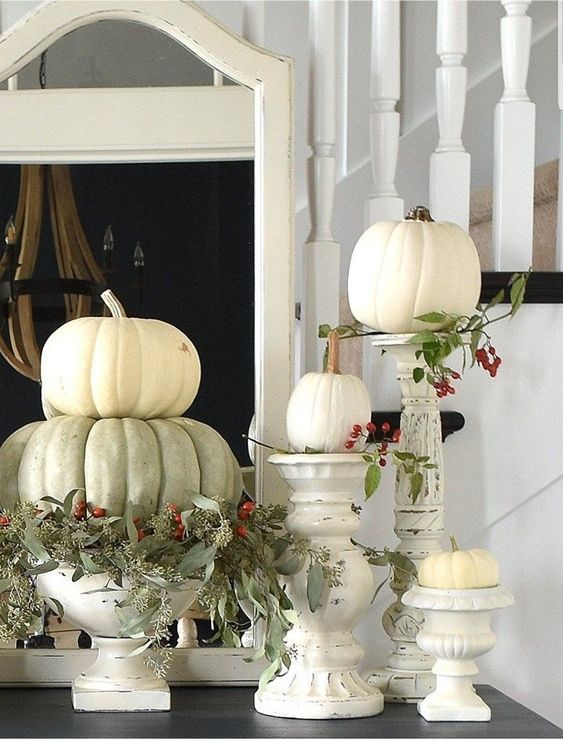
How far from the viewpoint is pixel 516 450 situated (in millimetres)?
1647

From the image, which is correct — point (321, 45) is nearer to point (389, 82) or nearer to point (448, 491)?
point (389, 82)

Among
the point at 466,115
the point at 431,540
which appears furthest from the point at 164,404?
the point at 466,115

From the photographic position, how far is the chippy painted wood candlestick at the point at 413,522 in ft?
4.50

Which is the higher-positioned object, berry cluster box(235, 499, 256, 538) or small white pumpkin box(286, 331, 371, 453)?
small white pumpkin box(286, 331, 371, 453)

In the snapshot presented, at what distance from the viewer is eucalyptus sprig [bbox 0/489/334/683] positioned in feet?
4.01

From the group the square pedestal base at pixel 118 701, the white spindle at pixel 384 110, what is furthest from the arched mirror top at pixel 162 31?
the square pedestal base at pixel 118 701

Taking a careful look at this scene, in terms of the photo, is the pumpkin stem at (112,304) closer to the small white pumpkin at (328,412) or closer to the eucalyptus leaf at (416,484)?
the small white pumpkin at (328,412)

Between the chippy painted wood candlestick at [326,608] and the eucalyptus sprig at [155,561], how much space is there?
21 millimetres

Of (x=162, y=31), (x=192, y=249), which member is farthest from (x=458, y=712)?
(x=162, y=31)

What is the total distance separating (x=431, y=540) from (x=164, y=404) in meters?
→ 0.37

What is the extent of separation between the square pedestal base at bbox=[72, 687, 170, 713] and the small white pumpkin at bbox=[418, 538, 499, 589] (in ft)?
1.11

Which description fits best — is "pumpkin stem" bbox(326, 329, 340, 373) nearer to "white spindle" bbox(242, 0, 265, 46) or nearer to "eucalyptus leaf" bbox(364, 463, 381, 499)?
"eucalyptus leaf" bbox(364, 463, 381, 499)

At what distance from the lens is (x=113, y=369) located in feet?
4.33

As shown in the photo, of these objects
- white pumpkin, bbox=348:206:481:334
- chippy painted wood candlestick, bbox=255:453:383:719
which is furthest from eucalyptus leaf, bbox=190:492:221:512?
white pumpkin, bbox=348:206:481:334
